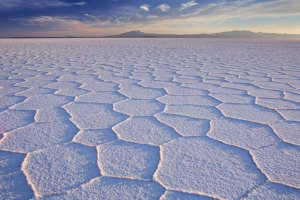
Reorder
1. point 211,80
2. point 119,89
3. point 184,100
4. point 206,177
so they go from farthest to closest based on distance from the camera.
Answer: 1. point 211,80
2. point 119,89
3. point 184,100
4. point 206,177

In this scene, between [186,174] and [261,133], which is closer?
[186,174]

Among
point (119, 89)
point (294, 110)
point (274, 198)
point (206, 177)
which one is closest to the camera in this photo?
point (274, 198)

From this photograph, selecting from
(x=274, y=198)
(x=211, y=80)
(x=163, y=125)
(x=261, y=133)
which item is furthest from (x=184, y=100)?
(x=274, y=198)

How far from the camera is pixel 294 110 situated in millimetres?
1749

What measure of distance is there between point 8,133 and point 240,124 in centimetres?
133

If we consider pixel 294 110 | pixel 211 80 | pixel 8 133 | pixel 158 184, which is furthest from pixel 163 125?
pixel 211 80

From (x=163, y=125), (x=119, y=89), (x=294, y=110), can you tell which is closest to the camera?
(x=163, y=125)

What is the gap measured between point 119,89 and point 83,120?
2.89 feet

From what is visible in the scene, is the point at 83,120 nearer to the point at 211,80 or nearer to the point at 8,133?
the point at 8,133

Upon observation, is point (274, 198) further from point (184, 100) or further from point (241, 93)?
point (241, 93)

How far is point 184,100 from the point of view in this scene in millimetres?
2004

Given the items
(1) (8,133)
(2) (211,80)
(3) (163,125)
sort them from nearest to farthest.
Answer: (1) (8,133), (3) (163,125), (2) (211,80)

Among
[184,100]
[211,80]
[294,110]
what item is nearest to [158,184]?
[184,100]

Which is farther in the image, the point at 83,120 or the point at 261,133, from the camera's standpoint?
the point at 83,120
